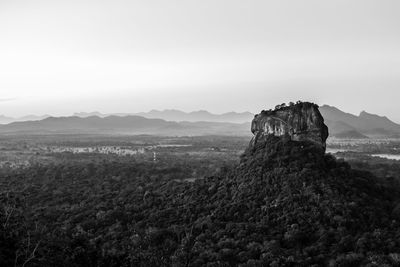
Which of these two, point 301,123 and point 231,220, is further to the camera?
point 301,123

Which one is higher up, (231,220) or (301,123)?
(301,123)

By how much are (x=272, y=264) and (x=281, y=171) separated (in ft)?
40.9

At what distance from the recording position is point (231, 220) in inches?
1192

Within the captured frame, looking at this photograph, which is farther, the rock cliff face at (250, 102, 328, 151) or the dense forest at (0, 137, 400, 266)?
the rock cliff face at (250, 102, 328, 151)

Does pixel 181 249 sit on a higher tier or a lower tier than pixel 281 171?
lower

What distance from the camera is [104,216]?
1302 inches

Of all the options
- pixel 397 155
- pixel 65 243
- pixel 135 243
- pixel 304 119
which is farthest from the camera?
pixel 397 155

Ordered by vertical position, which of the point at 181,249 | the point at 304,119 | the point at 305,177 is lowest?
the point at 181,249

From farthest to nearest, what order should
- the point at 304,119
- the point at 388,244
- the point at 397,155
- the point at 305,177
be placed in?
the point at 397,155 → the point at 304,119 → the point at 305,177 → the point at 388,244

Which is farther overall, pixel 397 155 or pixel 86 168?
pixel 397 155

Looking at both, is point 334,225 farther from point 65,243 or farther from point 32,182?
point 32,182

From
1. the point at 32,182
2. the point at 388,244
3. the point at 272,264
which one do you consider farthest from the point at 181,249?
the point at 32,182

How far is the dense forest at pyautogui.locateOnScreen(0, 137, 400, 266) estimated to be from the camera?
73.9ft

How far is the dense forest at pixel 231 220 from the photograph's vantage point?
22.5 metres
